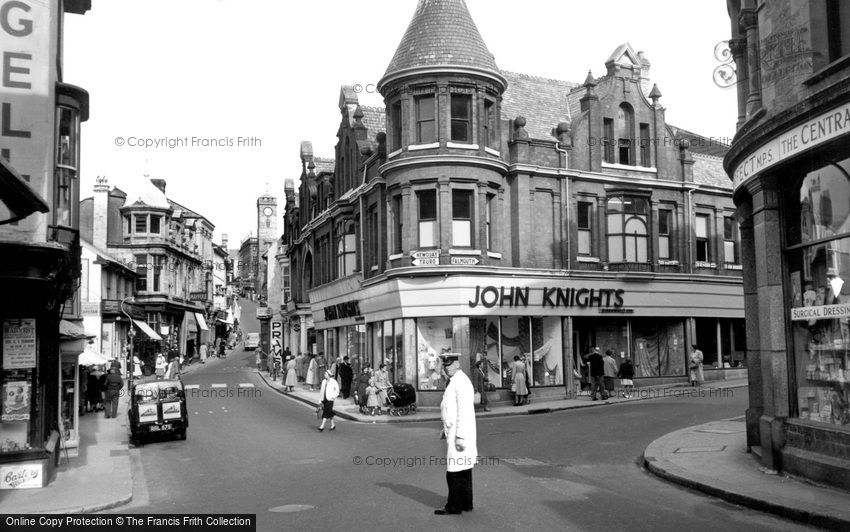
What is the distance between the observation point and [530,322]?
2930 cm

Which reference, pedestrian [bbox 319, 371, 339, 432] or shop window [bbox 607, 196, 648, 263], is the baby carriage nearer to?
pedestrian [bbox 319, 371, 339, 432]

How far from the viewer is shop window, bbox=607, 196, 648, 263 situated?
31391 mm

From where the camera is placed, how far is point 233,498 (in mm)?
11469

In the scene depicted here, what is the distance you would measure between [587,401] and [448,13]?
579 inches

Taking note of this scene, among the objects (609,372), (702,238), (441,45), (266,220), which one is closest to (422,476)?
(609,372)

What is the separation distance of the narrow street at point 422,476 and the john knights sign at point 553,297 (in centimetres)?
544

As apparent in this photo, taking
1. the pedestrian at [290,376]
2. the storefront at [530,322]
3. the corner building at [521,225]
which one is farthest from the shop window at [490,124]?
the pedestrian at [290,376]

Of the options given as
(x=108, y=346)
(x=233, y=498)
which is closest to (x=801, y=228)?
(x=233, y=498)

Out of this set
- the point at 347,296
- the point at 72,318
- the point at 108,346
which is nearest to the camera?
the point at 72,318

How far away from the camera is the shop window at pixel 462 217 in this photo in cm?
2766

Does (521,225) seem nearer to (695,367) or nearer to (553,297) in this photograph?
(553,297)

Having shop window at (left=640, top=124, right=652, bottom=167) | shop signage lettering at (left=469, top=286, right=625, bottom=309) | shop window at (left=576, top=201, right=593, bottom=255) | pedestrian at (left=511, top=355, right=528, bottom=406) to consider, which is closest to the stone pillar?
pedestrian at (left=511, top=355, right=528, bottom=406)

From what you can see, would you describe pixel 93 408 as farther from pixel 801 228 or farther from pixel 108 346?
pixel 801 228

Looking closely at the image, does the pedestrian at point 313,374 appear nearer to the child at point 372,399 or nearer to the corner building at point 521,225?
the corner building at point 521,225
